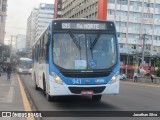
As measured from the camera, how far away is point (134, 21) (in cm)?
9706

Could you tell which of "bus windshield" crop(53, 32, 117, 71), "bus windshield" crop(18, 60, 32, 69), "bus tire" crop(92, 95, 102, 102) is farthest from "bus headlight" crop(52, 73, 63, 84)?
"bus windshield" crop(18, 60, 32, 69)

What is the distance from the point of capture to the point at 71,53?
13867 millimetres

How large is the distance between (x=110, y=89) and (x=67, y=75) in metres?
1.61

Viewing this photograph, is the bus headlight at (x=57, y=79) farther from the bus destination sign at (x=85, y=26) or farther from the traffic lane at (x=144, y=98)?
the traffic lane at (x=144, y=98)

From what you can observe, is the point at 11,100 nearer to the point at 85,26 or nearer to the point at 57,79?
the point at 57,79

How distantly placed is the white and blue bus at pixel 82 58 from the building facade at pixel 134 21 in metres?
79.7

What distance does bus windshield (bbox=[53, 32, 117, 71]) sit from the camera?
1375 cm

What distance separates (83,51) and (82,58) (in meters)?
0.27

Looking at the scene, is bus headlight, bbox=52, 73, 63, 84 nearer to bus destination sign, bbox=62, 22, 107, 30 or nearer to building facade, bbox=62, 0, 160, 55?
bus destination sign, bbox=62, 22, 107, 30

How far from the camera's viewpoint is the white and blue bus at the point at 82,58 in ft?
44.6

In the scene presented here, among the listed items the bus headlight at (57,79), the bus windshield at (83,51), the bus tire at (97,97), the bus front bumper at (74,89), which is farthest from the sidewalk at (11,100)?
the bus tire at (97,97)

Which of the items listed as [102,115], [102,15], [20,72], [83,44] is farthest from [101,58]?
[102,15]

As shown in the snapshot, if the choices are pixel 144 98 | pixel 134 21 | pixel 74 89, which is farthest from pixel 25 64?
pixel 74 89

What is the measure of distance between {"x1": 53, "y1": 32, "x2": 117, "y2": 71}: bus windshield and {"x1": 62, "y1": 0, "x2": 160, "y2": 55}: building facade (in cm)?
7987
